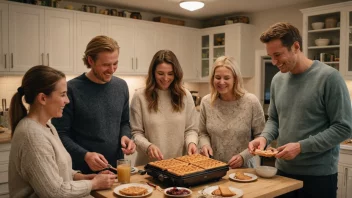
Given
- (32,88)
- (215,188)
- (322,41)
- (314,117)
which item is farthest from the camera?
(322,41)

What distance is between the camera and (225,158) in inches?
91.7

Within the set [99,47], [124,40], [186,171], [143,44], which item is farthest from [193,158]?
[143,44]

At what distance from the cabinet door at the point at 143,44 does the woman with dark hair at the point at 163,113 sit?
2.99 metres

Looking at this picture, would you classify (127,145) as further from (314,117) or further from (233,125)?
(314,117)

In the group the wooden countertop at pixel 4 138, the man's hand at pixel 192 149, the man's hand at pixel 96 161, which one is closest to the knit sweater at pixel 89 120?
the man's hand at pixel 96 161

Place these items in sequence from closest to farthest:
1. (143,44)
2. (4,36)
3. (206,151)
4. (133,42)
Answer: (206,151) → (4,36) → (133,42) → (143,44)

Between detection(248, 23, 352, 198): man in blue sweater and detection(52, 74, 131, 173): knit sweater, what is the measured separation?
873mm

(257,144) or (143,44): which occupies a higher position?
(143,44)

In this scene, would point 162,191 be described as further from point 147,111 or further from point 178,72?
point 178,72

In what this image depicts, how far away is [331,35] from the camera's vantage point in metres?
4.44

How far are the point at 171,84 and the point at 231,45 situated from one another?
3.48m

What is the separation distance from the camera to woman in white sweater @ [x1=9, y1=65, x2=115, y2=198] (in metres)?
1.48

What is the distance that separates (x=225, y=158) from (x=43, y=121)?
1222mm

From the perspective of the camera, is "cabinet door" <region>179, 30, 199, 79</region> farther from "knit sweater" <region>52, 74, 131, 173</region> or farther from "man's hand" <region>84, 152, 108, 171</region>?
"man's hand" <region>84, 152, 108, 171</region>
